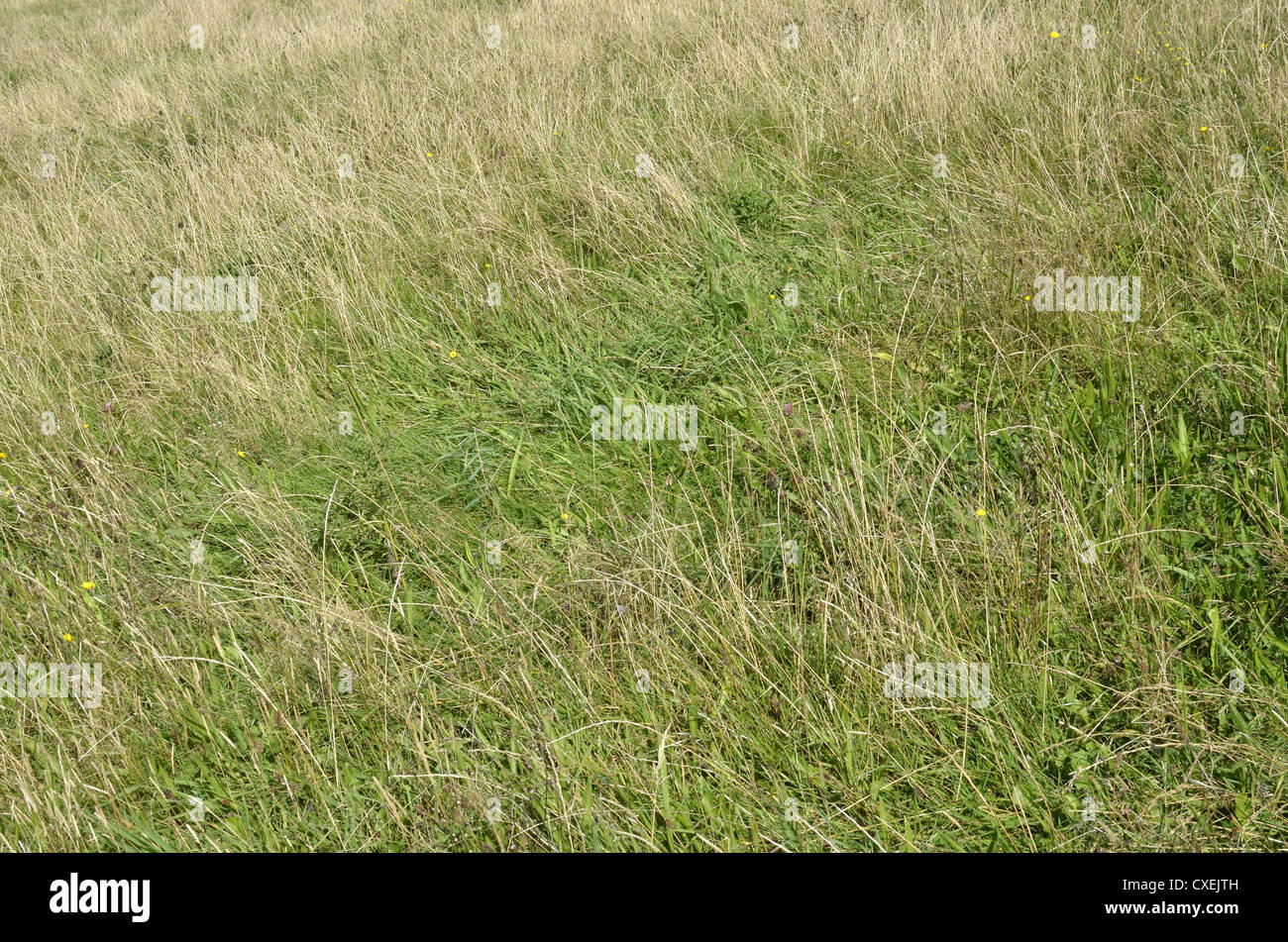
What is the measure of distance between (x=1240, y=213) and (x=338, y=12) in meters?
9.80

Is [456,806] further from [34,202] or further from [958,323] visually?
[34,202]

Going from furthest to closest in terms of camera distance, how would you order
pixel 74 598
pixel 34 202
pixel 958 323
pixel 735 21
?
pixel 735 21 < pixel 34 202 < pixel 958 323 < pixel 74 598

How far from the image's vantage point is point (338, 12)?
9.93 metres

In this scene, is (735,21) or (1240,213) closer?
(1240,213)

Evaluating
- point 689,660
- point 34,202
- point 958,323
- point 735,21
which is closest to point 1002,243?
point 958,323

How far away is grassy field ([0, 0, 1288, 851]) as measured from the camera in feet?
6.55

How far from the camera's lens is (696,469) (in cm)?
294

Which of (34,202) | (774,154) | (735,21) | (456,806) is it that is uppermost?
(735,21)

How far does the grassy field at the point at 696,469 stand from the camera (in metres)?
2.00

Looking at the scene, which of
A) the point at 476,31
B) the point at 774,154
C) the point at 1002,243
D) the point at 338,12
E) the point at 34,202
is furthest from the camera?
the point at 338,12

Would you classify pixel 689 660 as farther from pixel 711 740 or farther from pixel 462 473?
pixel 462 473

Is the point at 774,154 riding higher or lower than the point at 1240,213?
higher

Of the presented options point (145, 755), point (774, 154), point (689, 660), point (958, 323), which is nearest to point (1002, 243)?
point (958, 323)

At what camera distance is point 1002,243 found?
11.2ft
